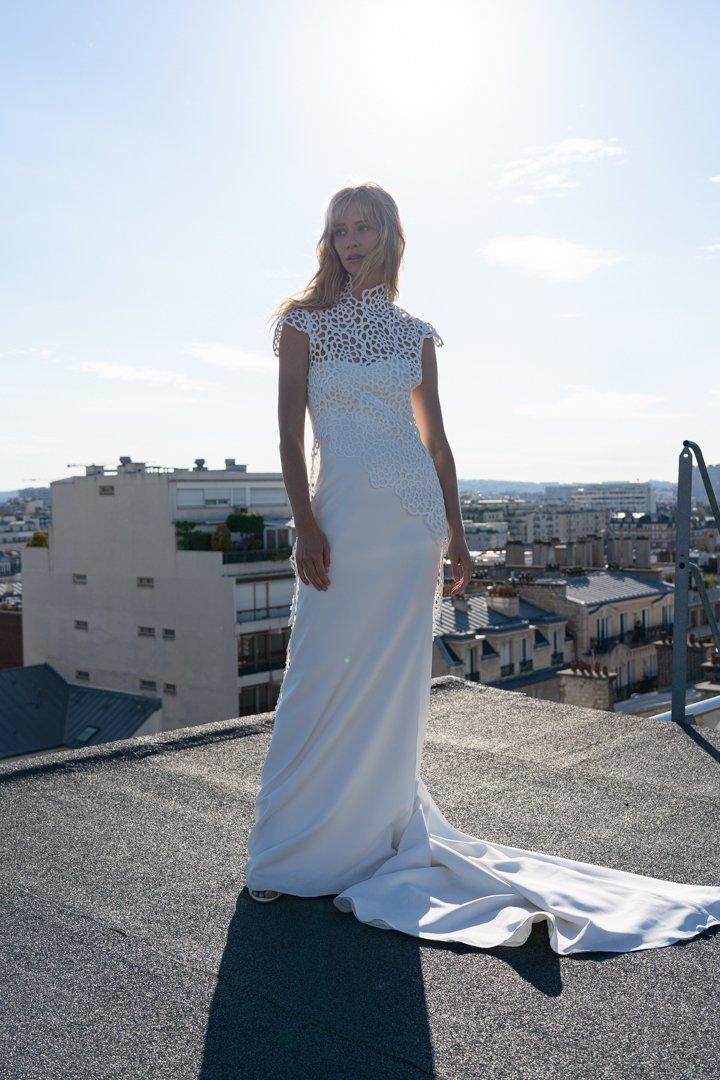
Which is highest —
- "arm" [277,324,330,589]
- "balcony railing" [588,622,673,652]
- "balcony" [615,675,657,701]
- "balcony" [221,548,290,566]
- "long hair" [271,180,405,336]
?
"long hair" [271,180,405,336]

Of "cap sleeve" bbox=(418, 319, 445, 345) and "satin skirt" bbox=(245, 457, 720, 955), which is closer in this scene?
"satin skirt" bbox=(245, 457, 720, 955)

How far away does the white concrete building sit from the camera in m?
26.6

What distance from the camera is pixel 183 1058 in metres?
2.06

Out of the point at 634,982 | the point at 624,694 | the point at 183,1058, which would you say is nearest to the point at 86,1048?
the point at 183,1058

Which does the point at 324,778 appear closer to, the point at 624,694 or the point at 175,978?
the point at 175,978

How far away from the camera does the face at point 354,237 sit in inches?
124

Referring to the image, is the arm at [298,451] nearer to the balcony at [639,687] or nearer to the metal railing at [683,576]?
the metal railing at [683,576]

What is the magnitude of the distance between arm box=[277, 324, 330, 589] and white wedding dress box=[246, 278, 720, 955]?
0.12 feet

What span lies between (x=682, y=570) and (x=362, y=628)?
239 centimetres

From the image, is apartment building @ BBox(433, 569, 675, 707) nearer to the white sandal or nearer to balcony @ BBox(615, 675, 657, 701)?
balcony @ BBox(615, 675, 657, 701)

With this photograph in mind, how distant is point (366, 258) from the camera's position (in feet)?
10.5

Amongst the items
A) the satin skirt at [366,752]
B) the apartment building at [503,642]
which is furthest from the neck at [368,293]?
the apartment building at [503,642]

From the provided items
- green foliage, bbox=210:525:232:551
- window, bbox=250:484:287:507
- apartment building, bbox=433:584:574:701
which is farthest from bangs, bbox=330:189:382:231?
window, bbox=250:484:287:507

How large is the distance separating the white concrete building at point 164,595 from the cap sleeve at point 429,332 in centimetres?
2291
